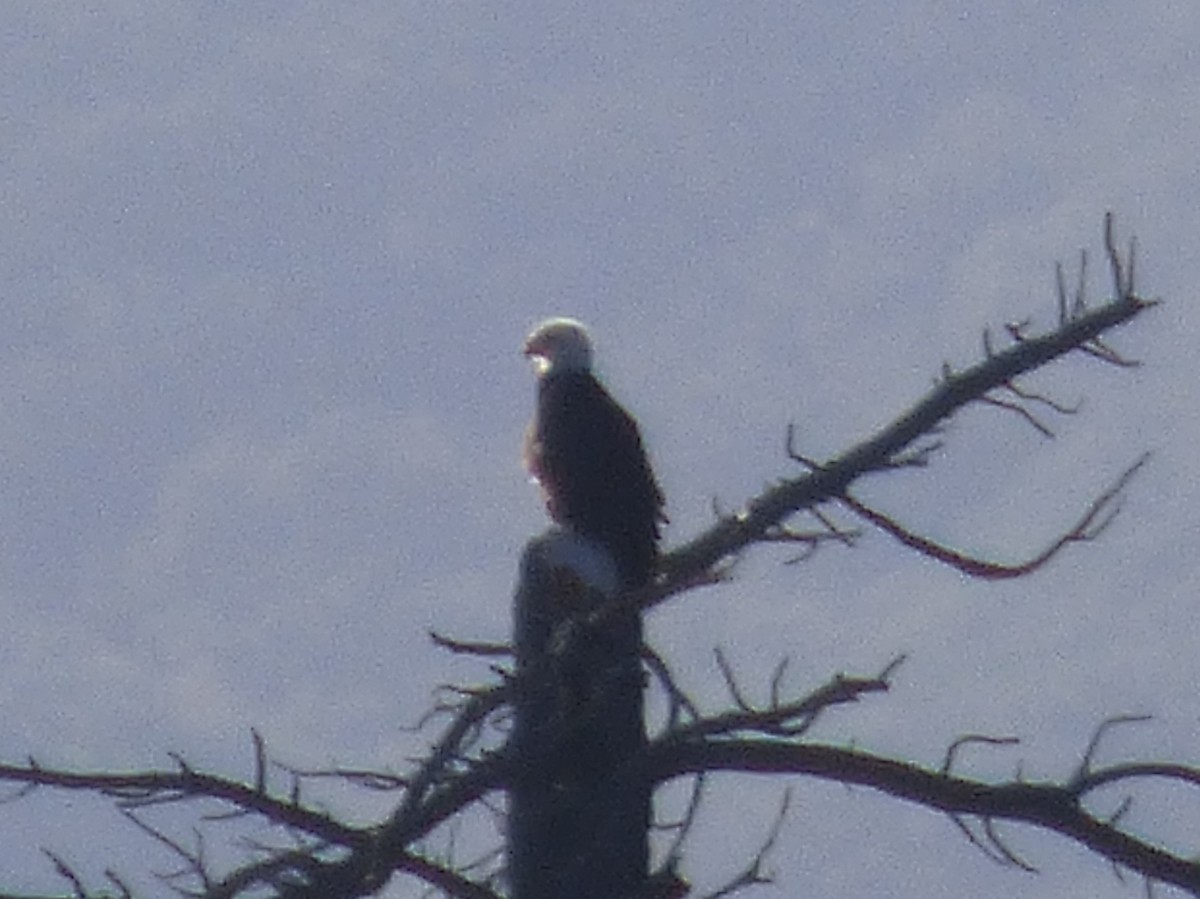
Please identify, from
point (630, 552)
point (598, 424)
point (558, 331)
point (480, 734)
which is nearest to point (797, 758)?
point (480, 734)

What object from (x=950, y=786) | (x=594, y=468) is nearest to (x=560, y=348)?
(x=594, y=468)

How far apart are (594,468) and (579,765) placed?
2.74 metres

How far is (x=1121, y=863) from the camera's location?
5.15m

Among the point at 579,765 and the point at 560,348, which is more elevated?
the point at 560,348

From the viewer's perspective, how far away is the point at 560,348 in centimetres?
1002

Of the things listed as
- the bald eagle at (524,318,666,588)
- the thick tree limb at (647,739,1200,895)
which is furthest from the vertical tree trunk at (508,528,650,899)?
the bald eagle at (524,318,666,588)

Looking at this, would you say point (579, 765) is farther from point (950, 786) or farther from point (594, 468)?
point (594, 468)

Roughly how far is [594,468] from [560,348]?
159cm

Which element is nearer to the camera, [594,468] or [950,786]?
[950,786]

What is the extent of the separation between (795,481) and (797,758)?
0.48m

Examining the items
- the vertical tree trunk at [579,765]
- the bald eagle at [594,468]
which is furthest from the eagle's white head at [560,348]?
the vertical tree trunk at [579,765]

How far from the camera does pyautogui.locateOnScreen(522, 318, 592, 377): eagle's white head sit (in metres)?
9.69

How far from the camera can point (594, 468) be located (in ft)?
27.8

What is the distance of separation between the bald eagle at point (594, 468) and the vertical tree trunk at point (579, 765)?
1.38 m
